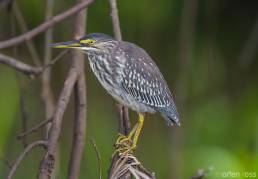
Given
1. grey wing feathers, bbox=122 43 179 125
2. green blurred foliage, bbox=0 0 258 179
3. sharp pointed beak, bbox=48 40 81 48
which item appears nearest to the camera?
sharp pointed beak, bbox=48 40 81 48

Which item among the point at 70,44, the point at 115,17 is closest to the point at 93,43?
the point at 115,17

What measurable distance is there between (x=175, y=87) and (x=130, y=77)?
4.41 ft

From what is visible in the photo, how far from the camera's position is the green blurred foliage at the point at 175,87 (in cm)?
443

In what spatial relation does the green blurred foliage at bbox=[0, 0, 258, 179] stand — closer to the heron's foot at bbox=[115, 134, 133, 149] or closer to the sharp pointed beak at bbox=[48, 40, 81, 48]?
the heron's foot at bbox=[115, 134, 133, 149]

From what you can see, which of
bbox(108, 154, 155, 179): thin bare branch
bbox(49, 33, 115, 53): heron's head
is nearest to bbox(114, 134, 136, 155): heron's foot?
bbox(49, 33, 115, 53): heron's head

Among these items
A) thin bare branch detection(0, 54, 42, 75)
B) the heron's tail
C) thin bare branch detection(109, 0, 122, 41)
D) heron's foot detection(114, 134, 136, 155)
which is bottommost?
heron's foot detection(114, 134, 136, 155)

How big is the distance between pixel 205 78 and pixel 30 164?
131 centimetres

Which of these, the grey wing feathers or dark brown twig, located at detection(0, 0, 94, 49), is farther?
the grey wing feathers

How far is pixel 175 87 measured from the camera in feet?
15.0

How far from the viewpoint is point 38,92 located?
4691mm

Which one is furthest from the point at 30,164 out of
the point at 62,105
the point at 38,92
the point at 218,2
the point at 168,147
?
the point at 62,105

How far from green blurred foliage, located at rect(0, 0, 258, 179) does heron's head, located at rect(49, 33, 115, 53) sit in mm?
1091

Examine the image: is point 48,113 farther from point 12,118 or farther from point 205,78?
point 205,78

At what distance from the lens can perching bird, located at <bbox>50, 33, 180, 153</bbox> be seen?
124 inches
